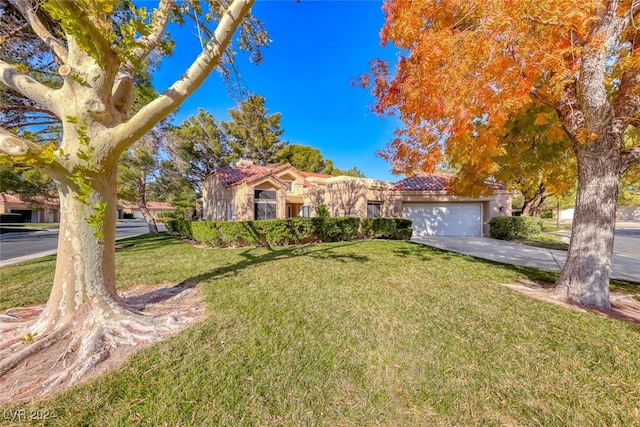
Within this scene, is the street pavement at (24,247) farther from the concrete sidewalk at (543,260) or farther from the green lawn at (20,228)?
the concrete sidewalk at (543,260)

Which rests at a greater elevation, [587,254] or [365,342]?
[587,254]

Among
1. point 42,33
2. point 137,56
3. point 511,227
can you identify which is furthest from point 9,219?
point 511,227

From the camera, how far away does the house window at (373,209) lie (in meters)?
17.5

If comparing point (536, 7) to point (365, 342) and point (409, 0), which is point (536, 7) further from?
point (365, 342)

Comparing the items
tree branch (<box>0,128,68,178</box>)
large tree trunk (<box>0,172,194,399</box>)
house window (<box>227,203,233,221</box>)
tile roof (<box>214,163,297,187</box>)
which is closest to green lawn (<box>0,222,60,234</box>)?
tile roof (<box>214,163,297,187</box>)

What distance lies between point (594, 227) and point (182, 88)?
761 cm

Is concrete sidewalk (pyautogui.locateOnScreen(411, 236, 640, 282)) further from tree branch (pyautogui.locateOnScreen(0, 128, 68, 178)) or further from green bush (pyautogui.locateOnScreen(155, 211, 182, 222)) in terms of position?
green bush (pyautogui.locateOnScreen(155, 211, 182, 222))

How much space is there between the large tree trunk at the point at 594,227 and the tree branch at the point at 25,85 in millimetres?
9061

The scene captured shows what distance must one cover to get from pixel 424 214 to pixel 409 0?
14300 mm

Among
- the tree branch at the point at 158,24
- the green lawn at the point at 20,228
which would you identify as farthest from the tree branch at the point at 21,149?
the green lawn at the point at 20,228

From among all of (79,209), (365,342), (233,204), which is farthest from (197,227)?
(365,342)

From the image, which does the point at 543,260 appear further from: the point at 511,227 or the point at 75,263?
the point at 75,263

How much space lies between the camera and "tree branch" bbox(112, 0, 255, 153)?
3.29 meters

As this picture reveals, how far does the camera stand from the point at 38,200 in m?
22.9
